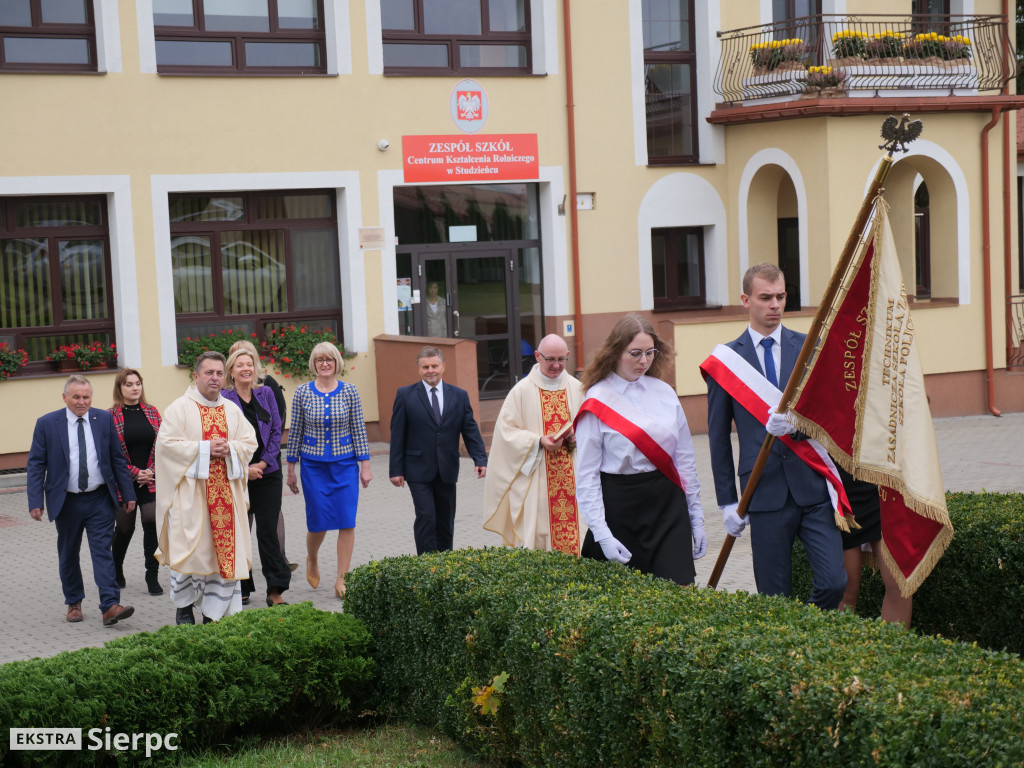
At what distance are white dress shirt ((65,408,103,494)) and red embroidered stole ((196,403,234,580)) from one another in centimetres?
132

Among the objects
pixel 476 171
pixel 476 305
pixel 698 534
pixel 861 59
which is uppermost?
pixel 861 59

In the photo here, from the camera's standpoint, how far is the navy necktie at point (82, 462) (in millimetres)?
9133

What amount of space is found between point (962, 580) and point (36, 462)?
6392mm

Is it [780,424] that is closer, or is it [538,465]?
[780,424]

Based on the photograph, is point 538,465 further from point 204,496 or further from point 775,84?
point 775,84

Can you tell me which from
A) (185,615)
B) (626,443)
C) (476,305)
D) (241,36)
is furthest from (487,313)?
(626,443)

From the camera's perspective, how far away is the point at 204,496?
27.3ft

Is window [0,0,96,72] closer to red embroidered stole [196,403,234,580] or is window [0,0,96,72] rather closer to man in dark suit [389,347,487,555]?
man in dark suit [389,347,487,555]

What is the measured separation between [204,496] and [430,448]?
70.3 inches

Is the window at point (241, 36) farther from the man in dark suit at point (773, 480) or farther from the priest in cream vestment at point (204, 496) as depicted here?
the man in dark suit at point (773, 480)

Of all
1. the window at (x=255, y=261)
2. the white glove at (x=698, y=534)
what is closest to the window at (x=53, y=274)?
the window at (x=255, y=261)

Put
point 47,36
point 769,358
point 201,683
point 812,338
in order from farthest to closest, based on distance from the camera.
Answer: point 47,36
point 769,358
point 201,683
point 812,338

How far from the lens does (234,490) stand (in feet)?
27.7

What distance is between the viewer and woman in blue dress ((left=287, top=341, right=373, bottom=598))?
973 cm
